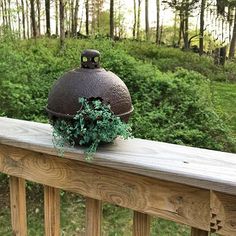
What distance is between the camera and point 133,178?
0.86m

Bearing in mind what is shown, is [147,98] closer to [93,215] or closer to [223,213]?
[93,215]

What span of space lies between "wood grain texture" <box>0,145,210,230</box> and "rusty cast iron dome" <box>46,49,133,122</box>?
0.14 m

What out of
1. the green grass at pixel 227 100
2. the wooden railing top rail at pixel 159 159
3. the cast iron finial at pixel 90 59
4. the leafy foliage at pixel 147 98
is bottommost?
the green grass at pixel 227 100

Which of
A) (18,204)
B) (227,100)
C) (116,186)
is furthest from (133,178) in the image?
(227,100)

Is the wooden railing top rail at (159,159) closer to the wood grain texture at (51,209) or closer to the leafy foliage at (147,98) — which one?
the wood grain texture at (51,209)

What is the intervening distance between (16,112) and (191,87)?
76.6 inches

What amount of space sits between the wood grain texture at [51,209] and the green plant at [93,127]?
0.57 feet

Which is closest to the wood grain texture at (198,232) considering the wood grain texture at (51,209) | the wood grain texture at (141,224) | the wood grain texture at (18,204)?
the wood grain texture at (141,224)

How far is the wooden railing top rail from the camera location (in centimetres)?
74

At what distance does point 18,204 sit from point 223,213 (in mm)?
609

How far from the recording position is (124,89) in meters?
0.97

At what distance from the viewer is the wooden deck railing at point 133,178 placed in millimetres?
751

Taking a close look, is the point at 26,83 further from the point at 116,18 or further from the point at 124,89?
the point at 116,18

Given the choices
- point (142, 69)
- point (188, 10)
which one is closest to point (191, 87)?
point (142, 69)
